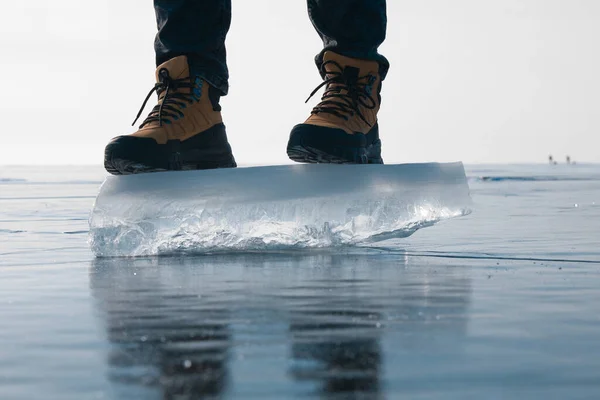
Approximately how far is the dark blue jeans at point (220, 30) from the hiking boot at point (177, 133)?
0.06m

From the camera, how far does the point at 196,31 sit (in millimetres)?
3359

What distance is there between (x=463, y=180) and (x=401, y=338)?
7.55ft

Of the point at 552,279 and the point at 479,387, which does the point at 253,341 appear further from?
the point at 552,279

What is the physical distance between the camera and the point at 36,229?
5.02 m

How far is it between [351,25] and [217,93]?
1.82 ft

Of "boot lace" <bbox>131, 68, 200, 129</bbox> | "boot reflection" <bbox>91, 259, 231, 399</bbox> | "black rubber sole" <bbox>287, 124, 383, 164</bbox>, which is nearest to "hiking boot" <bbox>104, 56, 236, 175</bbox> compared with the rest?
"boot lace" <bbox>131, 68, 200, 129</bbox>

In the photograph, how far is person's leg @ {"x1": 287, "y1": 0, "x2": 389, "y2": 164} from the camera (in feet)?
11.2

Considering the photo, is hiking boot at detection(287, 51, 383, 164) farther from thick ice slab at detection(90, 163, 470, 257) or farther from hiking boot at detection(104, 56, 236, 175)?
hiking boot at detection(104, 56, 236, 175)

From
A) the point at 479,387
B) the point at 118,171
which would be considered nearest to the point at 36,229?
the point at 118,171

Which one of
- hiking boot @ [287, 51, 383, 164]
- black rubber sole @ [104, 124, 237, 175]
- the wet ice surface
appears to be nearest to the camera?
the wet ice surface

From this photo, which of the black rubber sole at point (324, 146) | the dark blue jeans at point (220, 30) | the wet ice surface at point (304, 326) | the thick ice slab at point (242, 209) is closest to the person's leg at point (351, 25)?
the dark blue jeans at point (220, 30)

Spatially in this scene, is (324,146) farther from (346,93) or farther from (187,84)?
(187,84)

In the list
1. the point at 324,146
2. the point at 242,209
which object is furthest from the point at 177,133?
the point at 324,146

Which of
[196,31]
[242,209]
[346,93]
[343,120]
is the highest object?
[196,31]
